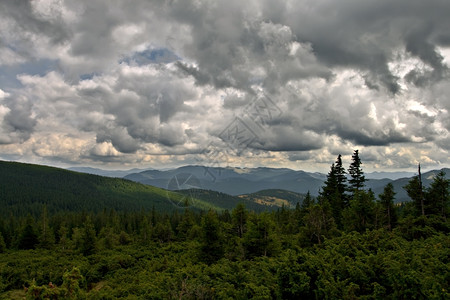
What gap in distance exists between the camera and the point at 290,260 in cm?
1327

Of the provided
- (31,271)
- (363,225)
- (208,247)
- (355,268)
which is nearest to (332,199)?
(363,225)

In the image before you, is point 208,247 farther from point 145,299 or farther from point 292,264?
point 292,264

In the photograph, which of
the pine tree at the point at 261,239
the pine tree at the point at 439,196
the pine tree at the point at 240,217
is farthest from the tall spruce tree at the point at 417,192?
the pine tree at the point at 240,217

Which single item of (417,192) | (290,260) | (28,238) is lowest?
(28,238)

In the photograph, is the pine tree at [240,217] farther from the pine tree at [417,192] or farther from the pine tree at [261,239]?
the pine tree at [417,192]

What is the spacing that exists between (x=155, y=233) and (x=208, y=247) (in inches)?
1761

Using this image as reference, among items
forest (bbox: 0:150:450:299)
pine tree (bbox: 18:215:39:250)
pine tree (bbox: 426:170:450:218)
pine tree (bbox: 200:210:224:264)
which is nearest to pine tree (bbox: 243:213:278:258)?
forest (bbox: 0:150:450:299)

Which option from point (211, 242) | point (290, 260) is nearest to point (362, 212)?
point (211, 242)

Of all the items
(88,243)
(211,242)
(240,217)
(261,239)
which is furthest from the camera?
(88,243)

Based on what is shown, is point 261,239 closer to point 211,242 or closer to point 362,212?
point 211,242

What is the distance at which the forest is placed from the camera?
420 inches

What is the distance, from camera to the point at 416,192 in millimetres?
31672

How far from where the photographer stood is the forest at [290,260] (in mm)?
10672

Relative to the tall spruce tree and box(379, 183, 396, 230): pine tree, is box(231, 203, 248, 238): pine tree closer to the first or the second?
box(379, 183, 396, 230): pine tree
